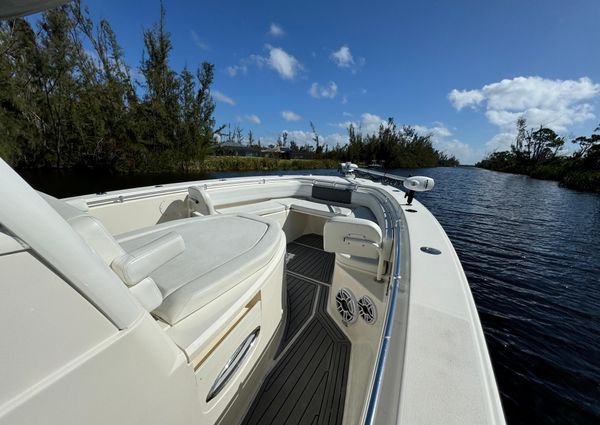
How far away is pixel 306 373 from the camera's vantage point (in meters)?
1.32

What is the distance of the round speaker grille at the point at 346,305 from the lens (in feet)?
4.75

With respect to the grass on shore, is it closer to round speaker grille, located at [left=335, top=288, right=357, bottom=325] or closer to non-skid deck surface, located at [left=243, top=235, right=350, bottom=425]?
non-skid deck surface, located at [left=243, top=235, right=350, bottom=425]

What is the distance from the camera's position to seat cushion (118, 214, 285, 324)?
32.4 inches

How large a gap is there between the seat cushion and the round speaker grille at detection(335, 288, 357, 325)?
53 cm


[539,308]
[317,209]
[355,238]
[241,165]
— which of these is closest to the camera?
[355,238]

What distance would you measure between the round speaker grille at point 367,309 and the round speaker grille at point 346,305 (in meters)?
0.07

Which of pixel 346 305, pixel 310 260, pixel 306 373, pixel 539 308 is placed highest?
pixel 346 305

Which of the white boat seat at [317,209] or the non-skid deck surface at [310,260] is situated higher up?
the white boat seat at [317,209]

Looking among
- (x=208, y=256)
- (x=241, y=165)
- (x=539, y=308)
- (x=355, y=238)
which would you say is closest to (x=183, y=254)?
(x=208, y=256)

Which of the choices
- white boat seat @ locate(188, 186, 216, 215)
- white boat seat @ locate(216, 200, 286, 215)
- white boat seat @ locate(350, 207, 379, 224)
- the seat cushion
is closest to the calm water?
white boat seat @ locate(350, 207, 379, 224)

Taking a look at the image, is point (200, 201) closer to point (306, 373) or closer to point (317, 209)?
point (317, 209)

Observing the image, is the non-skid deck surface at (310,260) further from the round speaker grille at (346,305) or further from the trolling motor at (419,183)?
the trolling motor at (419,183)

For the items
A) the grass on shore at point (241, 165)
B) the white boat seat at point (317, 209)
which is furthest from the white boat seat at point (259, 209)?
the grass on shore at point (241, 165)

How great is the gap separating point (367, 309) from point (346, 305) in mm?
231
